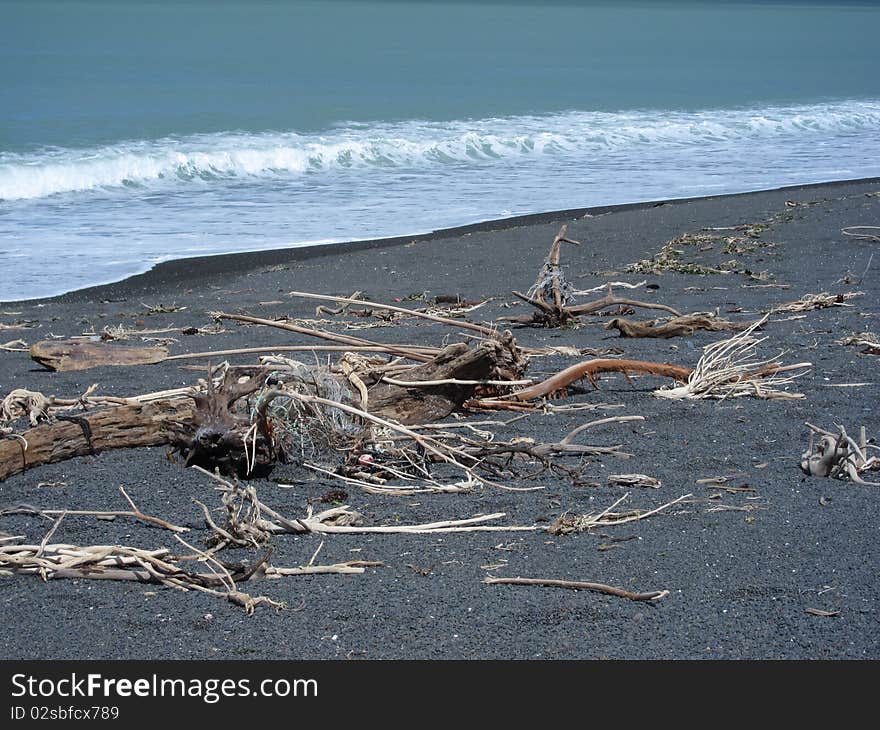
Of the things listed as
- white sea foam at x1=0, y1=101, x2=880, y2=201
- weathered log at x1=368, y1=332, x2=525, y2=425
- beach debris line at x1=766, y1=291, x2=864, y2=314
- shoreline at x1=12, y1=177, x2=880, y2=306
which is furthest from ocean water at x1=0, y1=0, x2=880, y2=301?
beach debris line at x1=766, y1=291, x2=864, y2=314

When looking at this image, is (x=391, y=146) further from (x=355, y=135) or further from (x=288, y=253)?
(x=288, y=253)

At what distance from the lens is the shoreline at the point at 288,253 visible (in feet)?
29.3

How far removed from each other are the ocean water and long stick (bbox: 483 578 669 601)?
7.01m

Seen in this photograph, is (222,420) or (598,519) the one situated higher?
(222,420)

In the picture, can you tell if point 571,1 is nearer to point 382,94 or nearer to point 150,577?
point 382,94

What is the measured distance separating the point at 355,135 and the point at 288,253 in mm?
10508

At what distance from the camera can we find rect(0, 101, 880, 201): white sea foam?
15.9 m

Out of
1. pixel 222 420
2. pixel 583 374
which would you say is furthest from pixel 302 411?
pixel 583 374

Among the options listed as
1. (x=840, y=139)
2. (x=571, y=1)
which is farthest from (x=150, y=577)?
(x=571, y=1)

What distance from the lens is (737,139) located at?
71.4 feet

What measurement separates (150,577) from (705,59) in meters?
46.0

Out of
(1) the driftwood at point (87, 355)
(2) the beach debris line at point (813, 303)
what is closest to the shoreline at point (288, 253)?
(1) the driftwood at point (87, 355)

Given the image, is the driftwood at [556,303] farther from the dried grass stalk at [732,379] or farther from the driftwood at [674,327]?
the dried grass stalk at [732,379]

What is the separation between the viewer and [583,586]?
272 centimetres
